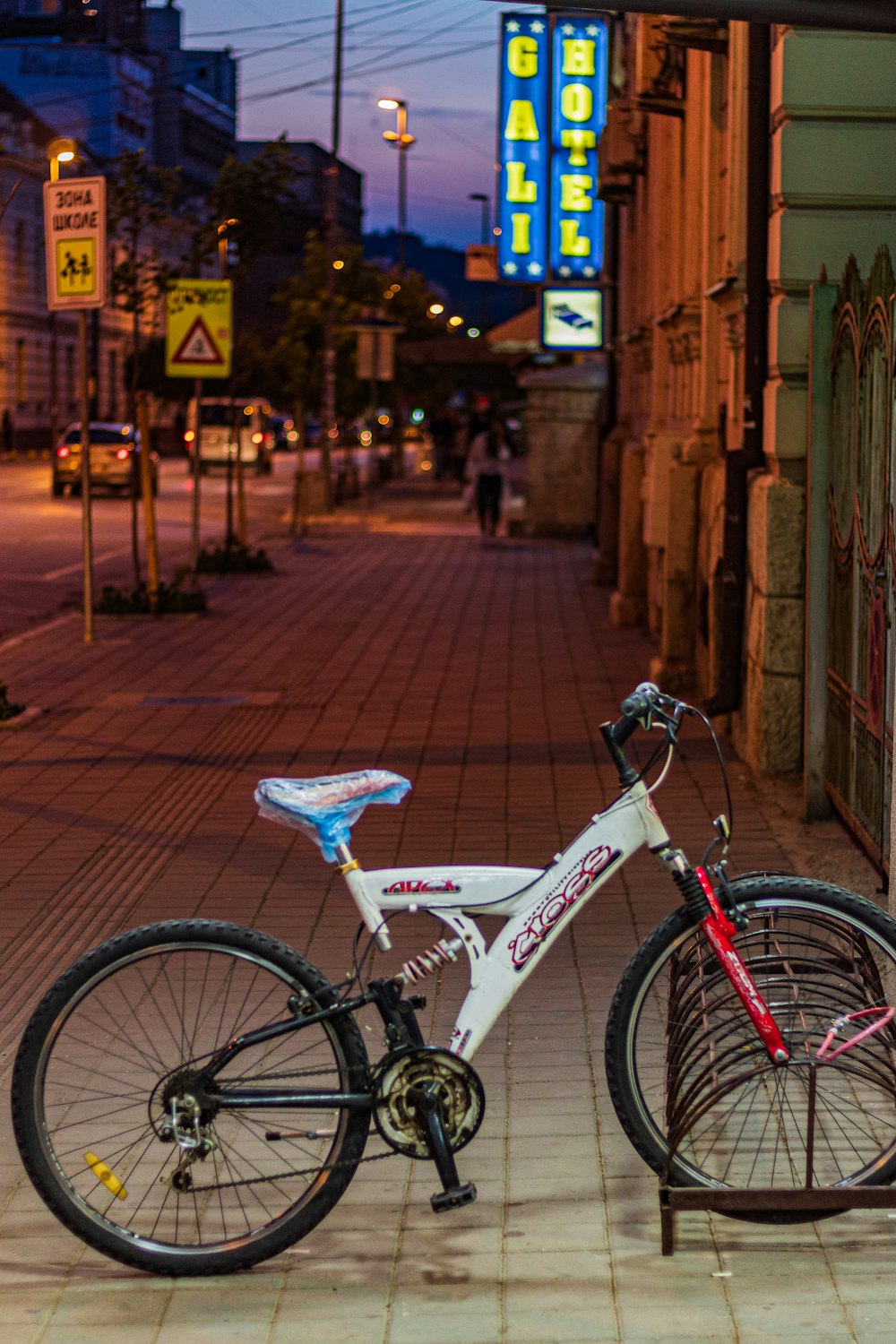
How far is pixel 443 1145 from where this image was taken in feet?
12.9

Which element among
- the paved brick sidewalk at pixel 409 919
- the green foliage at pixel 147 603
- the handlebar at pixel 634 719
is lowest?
the paved brick sidewalk at pixel 409 919

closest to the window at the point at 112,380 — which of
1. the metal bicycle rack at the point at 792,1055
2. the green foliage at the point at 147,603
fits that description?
the green foliage at the point at 147,603

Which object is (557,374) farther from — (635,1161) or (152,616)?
(635,1161)

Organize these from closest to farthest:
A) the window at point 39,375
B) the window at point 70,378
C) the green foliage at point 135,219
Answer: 1. the green foliage at point 135,219
2. the window at point 39,375
3. the window at point 70,378

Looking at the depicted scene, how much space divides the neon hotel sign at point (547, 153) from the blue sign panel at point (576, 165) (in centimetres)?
1

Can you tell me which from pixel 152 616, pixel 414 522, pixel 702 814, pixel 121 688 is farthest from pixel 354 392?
pixel 702 814

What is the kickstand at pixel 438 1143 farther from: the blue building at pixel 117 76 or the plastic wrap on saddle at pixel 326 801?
the blue building at pixel 117 76

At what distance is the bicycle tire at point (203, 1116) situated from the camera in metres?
3.88

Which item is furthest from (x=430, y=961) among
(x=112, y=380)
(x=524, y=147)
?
(x=112, y=380)

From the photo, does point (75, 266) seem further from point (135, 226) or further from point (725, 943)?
point (725, 943)

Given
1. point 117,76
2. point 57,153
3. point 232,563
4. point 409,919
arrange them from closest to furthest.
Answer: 1. point 409,919
2. point 57,153
3. point 232,563
4. point 117,76

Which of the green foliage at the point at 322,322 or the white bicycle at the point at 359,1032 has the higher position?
the green foliage at the point at 322,322

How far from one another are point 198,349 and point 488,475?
34.2 feet

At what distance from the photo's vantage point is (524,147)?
25109 mm
